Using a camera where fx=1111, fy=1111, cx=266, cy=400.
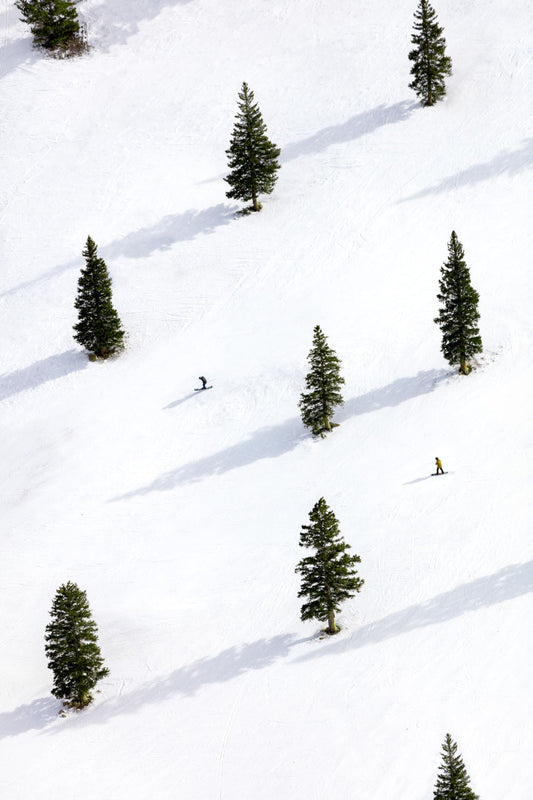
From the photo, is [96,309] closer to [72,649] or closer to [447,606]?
[72,649]

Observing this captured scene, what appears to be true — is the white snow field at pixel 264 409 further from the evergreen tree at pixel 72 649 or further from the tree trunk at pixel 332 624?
the evergreen tree at pixel 72 649

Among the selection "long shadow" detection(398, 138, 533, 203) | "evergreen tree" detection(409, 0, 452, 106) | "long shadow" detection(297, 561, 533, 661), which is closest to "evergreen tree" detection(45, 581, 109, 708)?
"long shadow" detection(297, 561, 533, 661)

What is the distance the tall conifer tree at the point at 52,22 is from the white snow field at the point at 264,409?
1312mm

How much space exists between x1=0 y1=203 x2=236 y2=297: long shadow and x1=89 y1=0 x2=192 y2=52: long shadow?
63.1ft

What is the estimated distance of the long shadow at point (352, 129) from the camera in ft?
222

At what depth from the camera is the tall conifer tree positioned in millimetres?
75562

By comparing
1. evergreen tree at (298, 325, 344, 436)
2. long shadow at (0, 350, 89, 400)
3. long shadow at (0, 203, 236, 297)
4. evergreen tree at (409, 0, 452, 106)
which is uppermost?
evergreen tree at (409, 0, 452, 106)

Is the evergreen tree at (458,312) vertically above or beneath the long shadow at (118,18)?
beneath

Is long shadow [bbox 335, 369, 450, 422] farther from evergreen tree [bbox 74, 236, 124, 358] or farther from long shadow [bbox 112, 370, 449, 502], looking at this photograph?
evergreen tree [bbox 74, 236, 124, 358]

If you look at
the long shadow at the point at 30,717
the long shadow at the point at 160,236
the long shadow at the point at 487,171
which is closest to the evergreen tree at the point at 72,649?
the long shadow at the point at 30,717

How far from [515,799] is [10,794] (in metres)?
15.8

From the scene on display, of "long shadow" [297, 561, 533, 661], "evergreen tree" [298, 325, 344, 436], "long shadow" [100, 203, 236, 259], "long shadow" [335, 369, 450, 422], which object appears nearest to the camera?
"long shadow" [297, 561, 533, 661]

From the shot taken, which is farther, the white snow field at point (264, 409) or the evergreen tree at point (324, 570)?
the evergreen tree at point (324, 570)

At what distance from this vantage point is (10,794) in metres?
35.5
